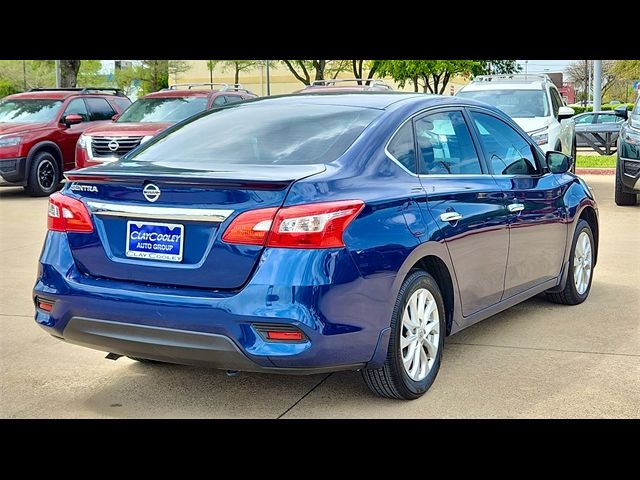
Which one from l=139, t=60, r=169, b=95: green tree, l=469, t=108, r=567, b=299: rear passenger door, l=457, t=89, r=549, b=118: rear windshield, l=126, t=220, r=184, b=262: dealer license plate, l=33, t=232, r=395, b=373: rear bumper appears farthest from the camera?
l=139, t=60, r=169, b=95: green tree

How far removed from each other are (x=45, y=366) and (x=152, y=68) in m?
55.4

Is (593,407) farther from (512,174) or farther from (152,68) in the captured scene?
(152,68)

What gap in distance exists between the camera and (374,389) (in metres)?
4.53

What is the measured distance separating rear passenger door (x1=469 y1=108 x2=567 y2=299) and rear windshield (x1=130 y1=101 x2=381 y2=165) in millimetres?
1151

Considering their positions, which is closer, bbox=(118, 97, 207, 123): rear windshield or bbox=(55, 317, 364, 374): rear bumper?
bbox=(55, 317, 364, 374): rear bumper

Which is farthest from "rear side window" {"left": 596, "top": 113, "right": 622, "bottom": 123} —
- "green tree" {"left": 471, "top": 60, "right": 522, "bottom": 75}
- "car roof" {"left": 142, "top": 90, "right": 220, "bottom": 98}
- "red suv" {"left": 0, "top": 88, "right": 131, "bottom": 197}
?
"red suv" {"left": 0, "top": 88, "right": 131, "bottom": 197}

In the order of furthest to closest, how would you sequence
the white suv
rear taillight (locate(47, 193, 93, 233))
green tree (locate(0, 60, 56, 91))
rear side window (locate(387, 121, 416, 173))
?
1. green tree (locate(0, 60, 56, 91))
2. the white suv
3. rear side window (locate(387, 121, 416, 173))
4. rear taillight (locate(47, 193, 93, 233))

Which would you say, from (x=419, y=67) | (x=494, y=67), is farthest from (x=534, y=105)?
(x=494, y=67)

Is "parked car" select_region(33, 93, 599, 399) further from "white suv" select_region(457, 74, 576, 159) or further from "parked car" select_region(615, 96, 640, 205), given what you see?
"white suv" select_region(457, 74, 576, 159)

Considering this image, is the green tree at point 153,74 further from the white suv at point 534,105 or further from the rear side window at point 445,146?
the rear side window at point 445,146

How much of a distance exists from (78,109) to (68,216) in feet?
44.2

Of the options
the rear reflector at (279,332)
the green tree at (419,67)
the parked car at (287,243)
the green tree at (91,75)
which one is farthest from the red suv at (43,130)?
the green tree at (91,75)

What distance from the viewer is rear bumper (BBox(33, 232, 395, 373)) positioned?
3.90 metres
